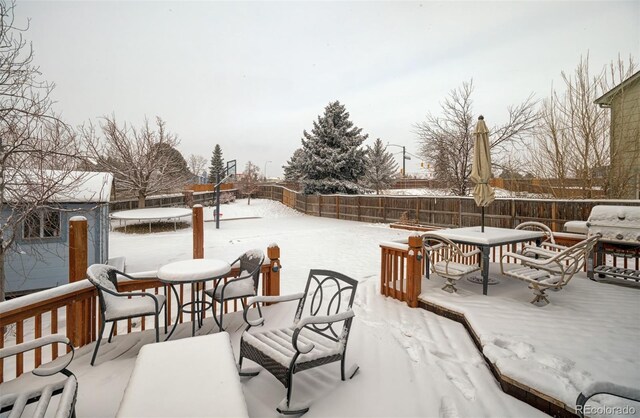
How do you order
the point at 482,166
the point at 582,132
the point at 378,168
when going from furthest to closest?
the point at 378,168, the point at 582,132, the point at 482,166

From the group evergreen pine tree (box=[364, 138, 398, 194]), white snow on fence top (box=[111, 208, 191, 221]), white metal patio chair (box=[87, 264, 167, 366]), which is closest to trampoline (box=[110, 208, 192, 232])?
white snow on fence top (box=[111, 208, 191, 221])

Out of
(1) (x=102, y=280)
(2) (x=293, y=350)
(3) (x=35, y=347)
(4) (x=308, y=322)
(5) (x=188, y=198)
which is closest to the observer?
(3) (x=35, y=347)

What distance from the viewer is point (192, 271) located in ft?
11.5

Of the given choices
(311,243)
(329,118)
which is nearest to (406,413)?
(311,243)

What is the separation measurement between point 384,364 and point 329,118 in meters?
20.9

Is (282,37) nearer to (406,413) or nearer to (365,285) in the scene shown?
(365,285)

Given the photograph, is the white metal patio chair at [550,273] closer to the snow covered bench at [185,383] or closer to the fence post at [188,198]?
the snow covered bench at [185,383]

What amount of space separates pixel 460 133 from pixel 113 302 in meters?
19.2

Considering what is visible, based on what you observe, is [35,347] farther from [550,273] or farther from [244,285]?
[550,273]

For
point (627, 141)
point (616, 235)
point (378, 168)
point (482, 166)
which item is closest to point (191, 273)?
point (482, 166)

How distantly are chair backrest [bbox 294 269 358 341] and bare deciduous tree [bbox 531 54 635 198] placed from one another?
31.4 feet

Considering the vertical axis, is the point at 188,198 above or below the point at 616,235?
above

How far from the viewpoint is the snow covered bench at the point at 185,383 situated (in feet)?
4.94

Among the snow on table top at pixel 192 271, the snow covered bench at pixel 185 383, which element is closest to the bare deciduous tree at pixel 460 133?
the snow on table top at pixel 192 271
